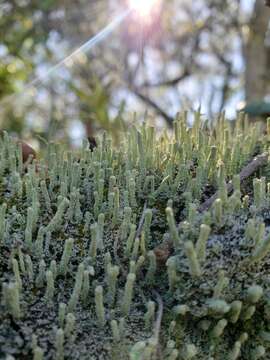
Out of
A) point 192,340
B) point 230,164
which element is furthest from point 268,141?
point 192,340

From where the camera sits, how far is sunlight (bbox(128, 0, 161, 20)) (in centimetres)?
452

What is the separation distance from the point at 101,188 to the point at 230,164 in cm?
32

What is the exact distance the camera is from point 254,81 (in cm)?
518

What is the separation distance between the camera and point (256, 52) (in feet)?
17.6

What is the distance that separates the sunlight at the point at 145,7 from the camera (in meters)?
4.52

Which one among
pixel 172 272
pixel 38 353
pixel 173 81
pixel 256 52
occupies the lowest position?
pixel 38 353

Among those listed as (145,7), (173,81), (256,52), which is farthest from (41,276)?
(173,81)

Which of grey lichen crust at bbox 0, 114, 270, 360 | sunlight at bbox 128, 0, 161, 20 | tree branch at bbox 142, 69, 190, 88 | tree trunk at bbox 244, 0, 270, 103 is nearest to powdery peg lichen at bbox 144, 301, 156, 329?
grey lichen crust at bbox 0, 114, 270, 360

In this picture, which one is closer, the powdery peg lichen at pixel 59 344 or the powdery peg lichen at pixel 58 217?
the powdery peg lichen at pixel 59 344

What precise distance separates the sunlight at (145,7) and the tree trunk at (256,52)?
1.14 m

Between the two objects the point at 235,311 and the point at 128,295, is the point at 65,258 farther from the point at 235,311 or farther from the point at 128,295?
the point at 235,311

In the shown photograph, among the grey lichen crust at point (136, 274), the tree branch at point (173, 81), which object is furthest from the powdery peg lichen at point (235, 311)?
the tree branch at point (173, 81)

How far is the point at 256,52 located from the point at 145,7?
145 centimetres

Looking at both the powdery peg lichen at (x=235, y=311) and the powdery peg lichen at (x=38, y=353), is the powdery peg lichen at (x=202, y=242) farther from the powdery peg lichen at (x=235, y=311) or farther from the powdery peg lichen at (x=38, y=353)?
the powdery peg lichen at (x=38, y=353)
